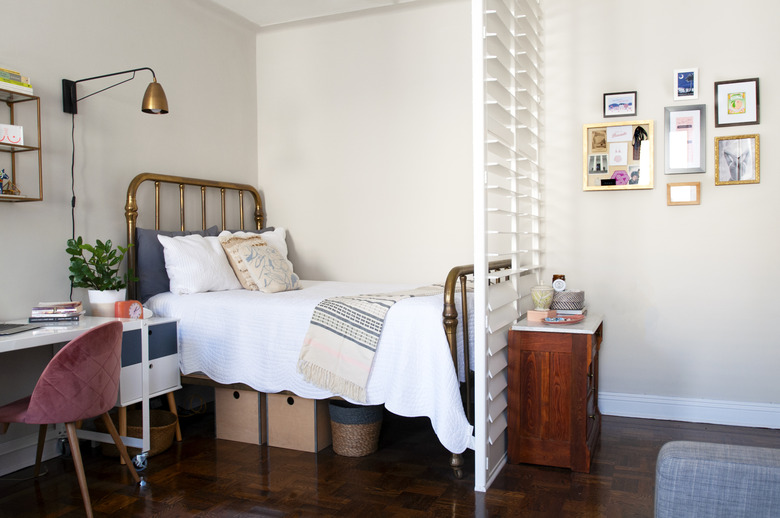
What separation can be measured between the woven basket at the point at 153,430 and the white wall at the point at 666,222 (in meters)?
2.38

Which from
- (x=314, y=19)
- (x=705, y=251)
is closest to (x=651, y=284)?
(x=705, y=251)

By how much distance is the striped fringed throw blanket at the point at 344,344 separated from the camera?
2705 mm

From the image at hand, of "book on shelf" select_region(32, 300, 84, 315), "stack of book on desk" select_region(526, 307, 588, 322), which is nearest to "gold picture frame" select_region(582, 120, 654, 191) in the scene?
"stack of book on desk" select_region(526, 307, 588, 322)

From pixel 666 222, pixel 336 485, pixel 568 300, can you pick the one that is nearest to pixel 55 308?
pixel 336 485

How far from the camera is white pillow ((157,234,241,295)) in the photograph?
333cm

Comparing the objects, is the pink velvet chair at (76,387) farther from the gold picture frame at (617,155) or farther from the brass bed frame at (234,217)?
the gold picture frame at (617,155)

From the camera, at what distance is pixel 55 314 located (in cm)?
267

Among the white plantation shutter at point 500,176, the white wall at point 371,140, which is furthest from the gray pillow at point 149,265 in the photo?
the white plantation shutter at point 500,176

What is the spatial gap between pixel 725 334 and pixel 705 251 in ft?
1.57

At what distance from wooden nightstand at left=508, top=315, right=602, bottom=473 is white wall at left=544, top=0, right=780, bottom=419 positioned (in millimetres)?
907

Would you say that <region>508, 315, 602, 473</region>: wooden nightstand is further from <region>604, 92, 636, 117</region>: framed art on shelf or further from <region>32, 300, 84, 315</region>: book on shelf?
<region>32, 300, 84, 315</region>: book on shelf

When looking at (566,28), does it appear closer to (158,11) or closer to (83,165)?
(158,11)

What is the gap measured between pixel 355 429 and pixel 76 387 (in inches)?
48.9

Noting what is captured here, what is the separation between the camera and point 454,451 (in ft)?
8.38
